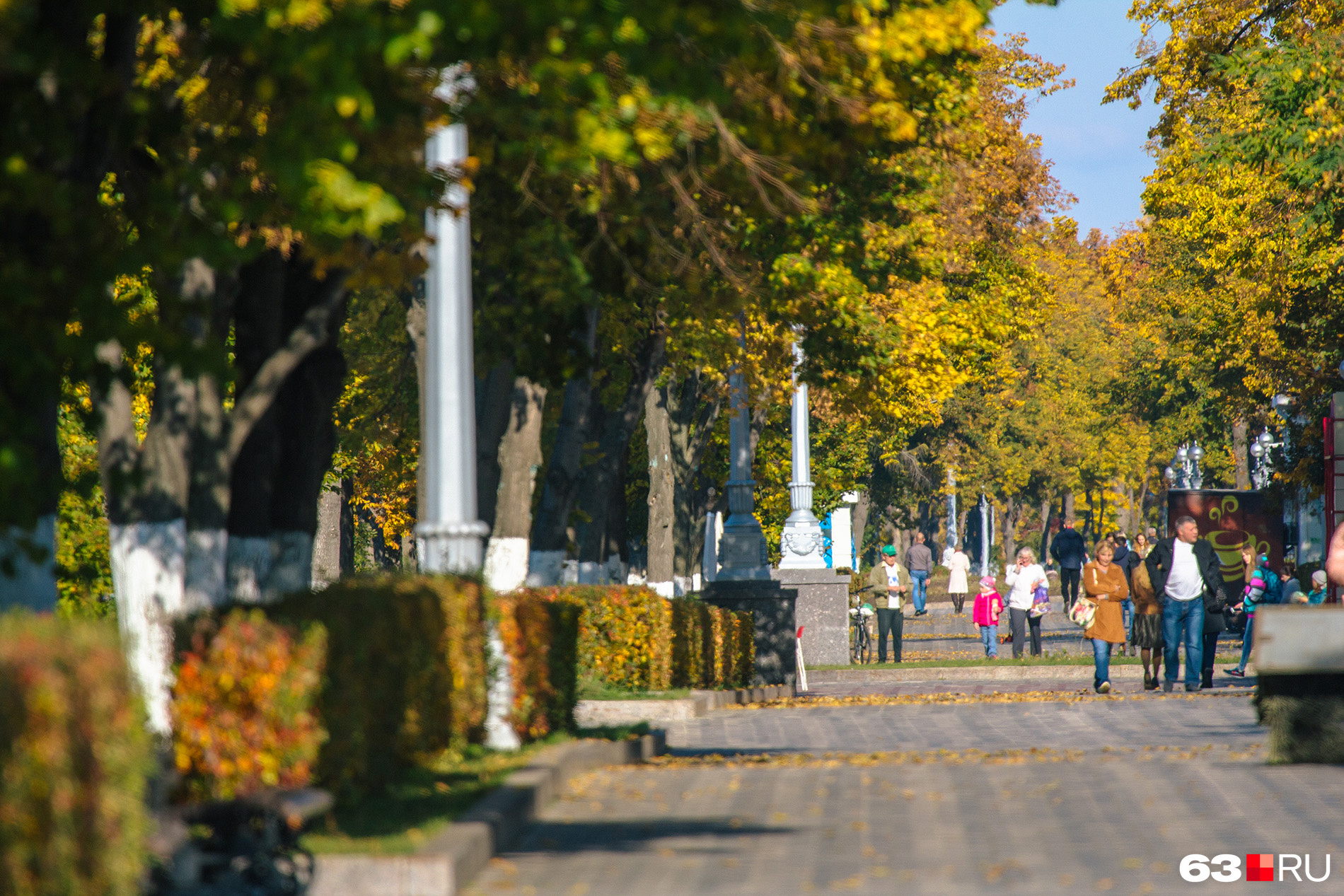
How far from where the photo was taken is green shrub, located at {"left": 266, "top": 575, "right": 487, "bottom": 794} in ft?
26.7

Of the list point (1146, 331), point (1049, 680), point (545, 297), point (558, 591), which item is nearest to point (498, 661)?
point (545, 297)

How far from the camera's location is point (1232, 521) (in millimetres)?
37156

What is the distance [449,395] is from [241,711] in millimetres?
4116

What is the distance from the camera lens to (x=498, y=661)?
11.8m

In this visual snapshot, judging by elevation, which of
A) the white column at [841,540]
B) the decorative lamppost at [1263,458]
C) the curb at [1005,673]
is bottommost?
the curb at [1005,673]

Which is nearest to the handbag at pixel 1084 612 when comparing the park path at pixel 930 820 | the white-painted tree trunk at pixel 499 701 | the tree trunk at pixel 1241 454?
the park path at pixel 930 820

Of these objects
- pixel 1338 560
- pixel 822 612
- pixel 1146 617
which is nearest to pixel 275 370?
pixel 1338 560

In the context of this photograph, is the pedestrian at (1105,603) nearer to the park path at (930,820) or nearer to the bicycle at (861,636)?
the park path at (930,820)

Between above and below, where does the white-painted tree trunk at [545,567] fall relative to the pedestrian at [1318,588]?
above

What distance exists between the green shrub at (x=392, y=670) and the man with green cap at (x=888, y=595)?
69.3 ft

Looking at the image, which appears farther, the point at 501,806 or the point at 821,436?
the point at 821,436

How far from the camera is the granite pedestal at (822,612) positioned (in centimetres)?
3350

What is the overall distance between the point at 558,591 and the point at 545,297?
160 inches

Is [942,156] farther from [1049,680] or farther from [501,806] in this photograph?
[501,806]
